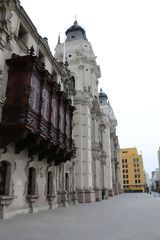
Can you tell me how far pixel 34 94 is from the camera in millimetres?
14594

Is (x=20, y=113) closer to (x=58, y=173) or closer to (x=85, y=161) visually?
(x=58, y=173)

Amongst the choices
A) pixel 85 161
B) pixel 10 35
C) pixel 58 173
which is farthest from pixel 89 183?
pixel 10 35

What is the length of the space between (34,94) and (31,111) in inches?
58.7

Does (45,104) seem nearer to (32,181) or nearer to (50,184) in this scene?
(32,181)

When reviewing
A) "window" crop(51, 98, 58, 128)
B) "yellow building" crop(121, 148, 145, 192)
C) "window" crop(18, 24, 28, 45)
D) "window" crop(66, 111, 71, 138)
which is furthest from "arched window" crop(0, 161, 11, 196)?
"yellow building" crop(121, 148, 145, 192)

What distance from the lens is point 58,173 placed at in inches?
834

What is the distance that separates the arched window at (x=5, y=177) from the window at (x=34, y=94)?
157 inches

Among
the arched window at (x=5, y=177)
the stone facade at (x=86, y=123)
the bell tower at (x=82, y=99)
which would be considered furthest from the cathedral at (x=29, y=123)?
the stone facade at (x=86, y=123)

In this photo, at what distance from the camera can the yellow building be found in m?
98.1

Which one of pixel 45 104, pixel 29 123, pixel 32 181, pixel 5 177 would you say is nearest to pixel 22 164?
pixel 5 177

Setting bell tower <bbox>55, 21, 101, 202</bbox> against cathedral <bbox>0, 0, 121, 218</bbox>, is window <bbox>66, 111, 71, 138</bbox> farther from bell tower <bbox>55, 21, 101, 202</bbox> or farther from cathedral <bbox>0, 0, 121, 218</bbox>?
bell tower <bbox>55, 21, 101, 202</bbox>

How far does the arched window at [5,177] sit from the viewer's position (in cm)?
1316

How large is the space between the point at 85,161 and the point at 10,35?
1902 cm

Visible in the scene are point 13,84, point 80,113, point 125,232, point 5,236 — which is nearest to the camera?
point 5,236
